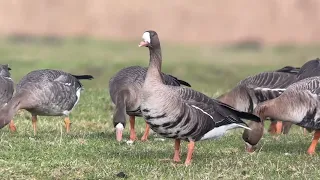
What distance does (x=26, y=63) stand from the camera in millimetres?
31516

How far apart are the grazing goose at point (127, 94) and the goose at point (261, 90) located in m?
1.93

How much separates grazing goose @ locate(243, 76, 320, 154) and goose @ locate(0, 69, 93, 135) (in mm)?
3838

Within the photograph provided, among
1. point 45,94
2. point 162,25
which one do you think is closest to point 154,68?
point 45,94

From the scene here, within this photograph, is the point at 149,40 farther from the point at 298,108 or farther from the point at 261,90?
the point at 261,90

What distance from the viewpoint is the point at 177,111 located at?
964 centimetres

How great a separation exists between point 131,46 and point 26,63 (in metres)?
15.9

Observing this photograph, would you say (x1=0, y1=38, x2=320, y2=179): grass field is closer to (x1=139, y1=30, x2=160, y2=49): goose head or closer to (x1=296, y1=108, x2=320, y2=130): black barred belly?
(x1=296, y1=108, x2=320, y2=130): black barred belly

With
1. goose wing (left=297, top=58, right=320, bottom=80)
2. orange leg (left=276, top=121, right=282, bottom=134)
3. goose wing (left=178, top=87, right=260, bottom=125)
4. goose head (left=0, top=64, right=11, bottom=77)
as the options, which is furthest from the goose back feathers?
goose wing (left=297, top=58, right=320, bottom=80)

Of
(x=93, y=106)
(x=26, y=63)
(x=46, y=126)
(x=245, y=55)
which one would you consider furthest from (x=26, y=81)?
(x=245, y=55)

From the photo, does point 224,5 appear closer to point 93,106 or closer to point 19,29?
point 19,29

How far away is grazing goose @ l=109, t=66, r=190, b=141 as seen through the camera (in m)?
11.2

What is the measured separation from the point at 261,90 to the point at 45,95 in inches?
188

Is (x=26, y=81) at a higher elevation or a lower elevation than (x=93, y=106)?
higher

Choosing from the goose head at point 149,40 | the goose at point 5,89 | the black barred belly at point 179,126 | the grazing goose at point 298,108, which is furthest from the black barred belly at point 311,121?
the goose at point 5,89
